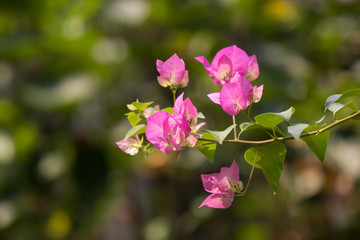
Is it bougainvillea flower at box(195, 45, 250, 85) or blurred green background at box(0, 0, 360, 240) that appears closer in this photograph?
bougainvillea flower at box(195, 45, 250, 85)

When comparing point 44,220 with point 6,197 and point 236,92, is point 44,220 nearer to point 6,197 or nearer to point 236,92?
point 6,197

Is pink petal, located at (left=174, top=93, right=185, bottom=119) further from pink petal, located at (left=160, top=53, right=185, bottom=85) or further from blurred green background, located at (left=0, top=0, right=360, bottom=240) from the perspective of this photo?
blurred green background, located at (left=0, top=0, right=360, bottom=240)

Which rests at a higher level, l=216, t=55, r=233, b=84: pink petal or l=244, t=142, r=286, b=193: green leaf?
l=216, t=55, r=233, b=84: pink petal

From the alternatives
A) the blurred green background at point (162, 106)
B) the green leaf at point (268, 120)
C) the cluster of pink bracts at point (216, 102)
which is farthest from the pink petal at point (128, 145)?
the blurred green background at point (162, 106)

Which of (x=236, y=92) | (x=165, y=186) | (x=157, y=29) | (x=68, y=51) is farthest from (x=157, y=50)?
(x=236, y=92)

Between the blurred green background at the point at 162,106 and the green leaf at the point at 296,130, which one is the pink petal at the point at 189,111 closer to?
the green leaf at the point at 296,130

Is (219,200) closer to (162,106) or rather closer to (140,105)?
(140,105)

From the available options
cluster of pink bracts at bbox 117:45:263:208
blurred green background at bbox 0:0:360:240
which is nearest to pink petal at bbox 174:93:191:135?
cluster of pink bracts at bbox 117:45:263:208

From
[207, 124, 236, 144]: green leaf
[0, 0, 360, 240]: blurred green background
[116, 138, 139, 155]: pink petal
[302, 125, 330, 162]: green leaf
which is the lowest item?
[0, 0, 360, 240]: blurred green background
